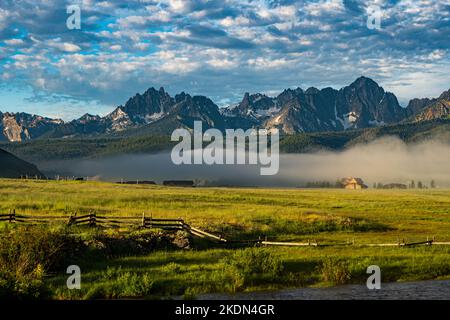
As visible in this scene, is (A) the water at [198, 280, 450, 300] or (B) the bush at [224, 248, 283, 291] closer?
(A) the water at [198, 280, 450, 300]

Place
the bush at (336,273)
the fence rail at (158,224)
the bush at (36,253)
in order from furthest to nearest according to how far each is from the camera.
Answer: the fence rail at (158,224), the bush at (336,273), the bush at (36,253)

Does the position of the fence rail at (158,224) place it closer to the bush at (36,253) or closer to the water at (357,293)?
the bush at (36,253)

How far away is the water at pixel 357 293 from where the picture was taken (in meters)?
26.0

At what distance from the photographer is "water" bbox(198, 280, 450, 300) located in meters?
26.0

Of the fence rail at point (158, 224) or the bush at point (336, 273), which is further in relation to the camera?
the fence rail at point (158, 224)

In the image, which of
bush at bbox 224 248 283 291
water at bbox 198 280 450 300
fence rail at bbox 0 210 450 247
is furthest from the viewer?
fence rail at bbox 0 210 450 247

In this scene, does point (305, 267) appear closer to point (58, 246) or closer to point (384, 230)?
point (58, 246)

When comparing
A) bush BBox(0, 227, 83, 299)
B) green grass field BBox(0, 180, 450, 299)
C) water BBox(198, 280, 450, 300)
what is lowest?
water BBox(198, 280, 450, 300)

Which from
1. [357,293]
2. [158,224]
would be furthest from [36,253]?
[357,293]

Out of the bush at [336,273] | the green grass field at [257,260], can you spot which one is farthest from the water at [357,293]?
the green grass field at [257,260]

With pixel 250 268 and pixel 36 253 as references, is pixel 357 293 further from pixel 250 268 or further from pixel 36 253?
pixel 36 253

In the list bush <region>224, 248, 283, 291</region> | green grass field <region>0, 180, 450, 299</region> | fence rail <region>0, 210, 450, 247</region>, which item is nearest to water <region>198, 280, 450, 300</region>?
green grass field <region>0, 180, 450, 299</region>

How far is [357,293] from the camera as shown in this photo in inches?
1062

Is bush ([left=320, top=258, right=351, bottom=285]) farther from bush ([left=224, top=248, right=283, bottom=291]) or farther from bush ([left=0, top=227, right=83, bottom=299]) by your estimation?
bush ([left=0, top=227, right=83, bottom=299])
